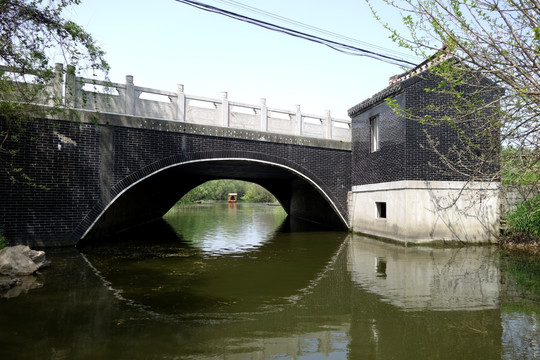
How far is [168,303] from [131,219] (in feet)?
37.8

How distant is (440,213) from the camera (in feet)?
33.0

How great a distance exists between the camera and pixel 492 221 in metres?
10.4

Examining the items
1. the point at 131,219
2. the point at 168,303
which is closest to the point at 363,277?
the point at 168,303

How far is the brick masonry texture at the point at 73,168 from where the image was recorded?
27.9 ft

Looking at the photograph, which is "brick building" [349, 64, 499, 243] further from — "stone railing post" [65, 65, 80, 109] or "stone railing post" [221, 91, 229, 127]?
"stone railing post" [65, 65, 80, 109]

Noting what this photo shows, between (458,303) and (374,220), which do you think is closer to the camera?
(458,303)

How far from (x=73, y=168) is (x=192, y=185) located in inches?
449

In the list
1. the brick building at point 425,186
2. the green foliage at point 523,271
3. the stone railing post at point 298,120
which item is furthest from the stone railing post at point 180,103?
the green foliage at point 523,271

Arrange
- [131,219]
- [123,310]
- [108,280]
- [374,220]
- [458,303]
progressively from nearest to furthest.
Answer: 1. [123,310]
2. [458,303]
3. [108,280]
4. [374,220]
5. [131,219]

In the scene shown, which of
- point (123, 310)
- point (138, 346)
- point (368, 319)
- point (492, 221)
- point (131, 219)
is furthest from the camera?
point (131, 219)

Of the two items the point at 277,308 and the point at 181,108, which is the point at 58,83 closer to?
the point at 181,108

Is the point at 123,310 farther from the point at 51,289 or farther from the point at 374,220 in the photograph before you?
the point at 374,220

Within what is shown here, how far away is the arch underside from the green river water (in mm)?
3957

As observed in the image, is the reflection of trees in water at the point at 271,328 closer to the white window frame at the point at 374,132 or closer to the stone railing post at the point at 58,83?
the stone railing post at the point at 58,83
